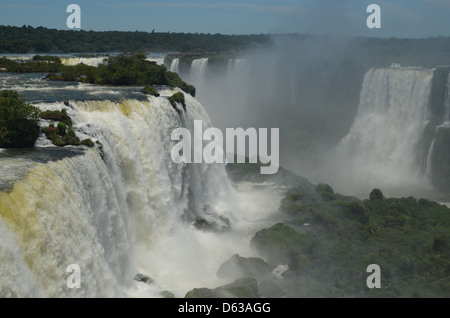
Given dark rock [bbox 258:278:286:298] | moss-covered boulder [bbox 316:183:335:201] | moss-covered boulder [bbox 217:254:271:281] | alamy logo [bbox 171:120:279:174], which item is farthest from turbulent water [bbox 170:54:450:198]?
dark rock [bbox 258:278:286:298]

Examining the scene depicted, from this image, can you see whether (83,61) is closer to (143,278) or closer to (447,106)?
(447,106)

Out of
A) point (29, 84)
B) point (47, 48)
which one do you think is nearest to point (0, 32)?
point (47, 48)

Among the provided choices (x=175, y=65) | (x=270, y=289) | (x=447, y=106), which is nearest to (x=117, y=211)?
(x=270, y=289)

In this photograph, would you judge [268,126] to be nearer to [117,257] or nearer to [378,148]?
[378,148]

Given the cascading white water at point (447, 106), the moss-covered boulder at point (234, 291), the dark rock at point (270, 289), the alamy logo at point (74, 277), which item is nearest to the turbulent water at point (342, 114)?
the cascading white water at point (447, 106)

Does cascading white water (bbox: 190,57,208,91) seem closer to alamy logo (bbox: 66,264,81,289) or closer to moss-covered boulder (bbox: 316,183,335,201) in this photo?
moss-covered boulder (bbox: 316,183,335,201)

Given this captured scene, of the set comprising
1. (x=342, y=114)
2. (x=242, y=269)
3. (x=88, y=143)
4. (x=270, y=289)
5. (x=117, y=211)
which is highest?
(x=342, y=114)
